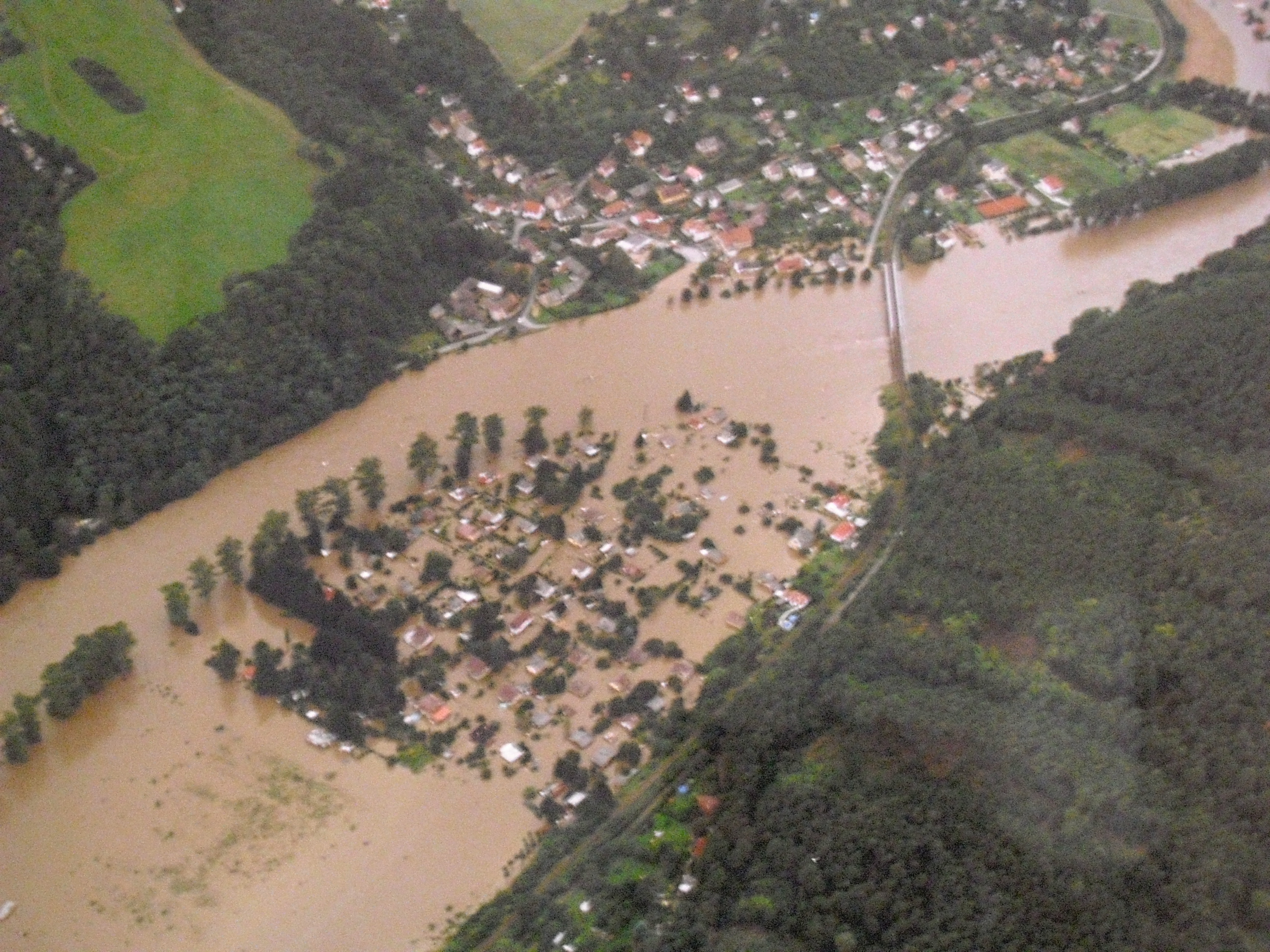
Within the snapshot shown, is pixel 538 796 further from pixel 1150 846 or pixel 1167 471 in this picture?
pixel 1167 471

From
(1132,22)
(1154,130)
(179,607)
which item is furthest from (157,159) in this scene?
(1132,22)

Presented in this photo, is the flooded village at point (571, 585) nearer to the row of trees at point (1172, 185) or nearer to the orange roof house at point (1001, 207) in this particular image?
the orange roof house at point (1001, 207)

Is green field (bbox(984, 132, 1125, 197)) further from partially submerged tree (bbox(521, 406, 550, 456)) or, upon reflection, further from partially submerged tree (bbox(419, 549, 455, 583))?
partially submerged tree (bbox(419, 549, 455, 583))

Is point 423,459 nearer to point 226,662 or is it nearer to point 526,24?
point 226,662

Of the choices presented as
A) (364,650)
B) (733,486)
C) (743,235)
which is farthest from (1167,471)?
(364,650)

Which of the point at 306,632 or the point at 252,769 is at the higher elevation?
the point at 306,632

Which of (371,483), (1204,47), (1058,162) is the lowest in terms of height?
(371,483)
